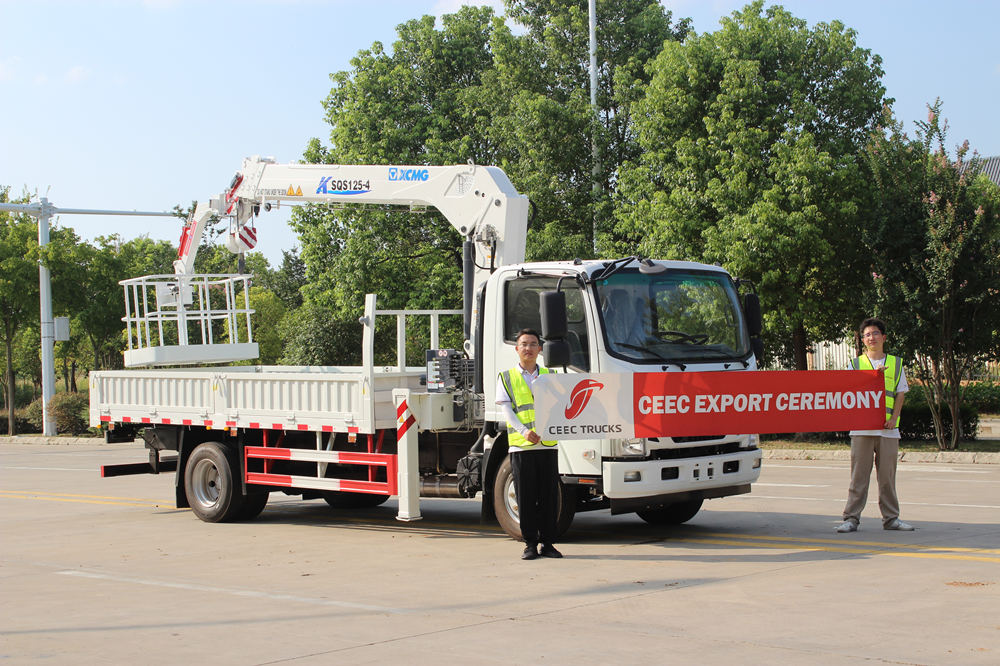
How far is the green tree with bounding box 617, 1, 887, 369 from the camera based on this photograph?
73.4 feet

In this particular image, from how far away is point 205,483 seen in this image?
13328 mm

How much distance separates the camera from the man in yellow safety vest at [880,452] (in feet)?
35.1

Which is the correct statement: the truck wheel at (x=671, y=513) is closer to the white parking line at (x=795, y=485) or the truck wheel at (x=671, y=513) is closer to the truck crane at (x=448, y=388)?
the truck crane at (x=448, y=388)

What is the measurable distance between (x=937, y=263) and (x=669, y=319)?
11.6 meters

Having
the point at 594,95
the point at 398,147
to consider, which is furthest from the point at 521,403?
the point at 398,147

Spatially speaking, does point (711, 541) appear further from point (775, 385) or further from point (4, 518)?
point (4, 518)

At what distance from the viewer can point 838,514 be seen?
12.2m

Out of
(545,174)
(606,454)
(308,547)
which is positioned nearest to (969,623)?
(606,454)

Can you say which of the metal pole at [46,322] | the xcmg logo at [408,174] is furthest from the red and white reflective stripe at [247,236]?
the metal pole at [46,322]

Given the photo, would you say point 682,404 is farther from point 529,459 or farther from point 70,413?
point 70,413

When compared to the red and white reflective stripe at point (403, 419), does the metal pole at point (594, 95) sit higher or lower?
higher

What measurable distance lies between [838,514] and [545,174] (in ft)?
58.6

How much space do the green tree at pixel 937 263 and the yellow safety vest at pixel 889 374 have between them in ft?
32.4

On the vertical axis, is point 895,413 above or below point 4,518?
above
